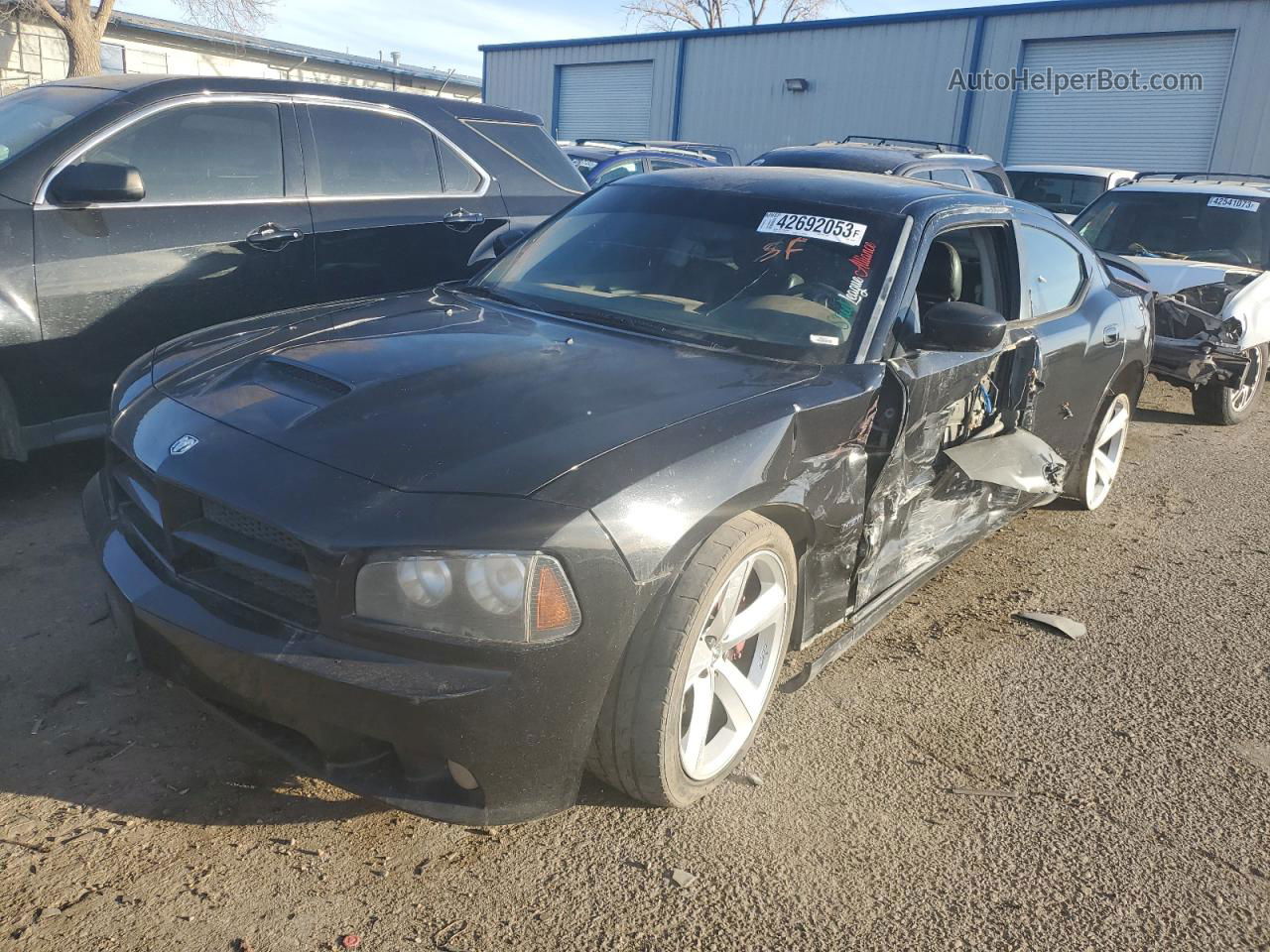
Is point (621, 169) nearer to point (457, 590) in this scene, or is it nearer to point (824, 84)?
point (457, 590)

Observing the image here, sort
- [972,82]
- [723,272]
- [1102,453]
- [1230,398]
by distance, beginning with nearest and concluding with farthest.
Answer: [723,272] < [1102,453] < [1230,398] < [972,82]

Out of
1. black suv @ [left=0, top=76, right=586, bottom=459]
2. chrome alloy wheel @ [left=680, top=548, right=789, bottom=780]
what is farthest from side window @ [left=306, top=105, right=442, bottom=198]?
chrome alloy wheel @ [left=680, top=548, right=789, bottom=780]

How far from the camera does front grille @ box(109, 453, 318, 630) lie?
2.28 metres

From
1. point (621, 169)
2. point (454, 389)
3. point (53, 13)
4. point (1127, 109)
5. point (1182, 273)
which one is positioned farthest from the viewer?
point (53, 13)

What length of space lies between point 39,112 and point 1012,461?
4586 mm

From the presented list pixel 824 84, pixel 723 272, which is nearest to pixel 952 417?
pixel 723 272

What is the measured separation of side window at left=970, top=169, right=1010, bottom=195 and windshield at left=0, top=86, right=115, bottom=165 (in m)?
8.06

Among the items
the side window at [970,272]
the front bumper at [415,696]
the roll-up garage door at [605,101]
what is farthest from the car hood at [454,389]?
the roll-up garage door at [605,101]

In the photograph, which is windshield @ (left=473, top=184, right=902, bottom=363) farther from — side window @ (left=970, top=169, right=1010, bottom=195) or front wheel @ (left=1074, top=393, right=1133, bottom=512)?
side window @ (left=970, top=169, right=1010, bottom=195)

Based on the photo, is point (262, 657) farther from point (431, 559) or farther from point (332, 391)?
point (332, 391)

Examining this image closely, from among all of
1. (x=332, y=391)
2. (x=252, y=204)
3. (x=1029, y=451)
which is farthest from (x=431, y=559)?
(x=252, y=204)

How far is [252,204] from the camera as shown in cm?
494

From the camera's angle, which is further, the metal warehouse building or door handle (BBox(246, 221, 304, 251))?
the metal warehouse building

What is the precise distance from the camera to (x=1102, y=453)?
5.32m
